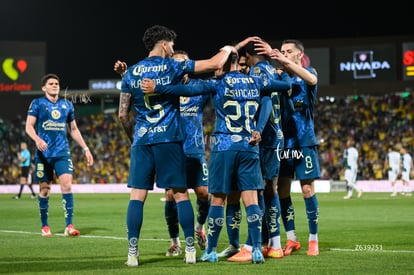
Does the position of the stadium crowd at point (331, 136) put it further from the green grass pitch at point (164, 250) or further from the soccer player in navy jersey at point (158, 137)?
the soccer player in navy jersey at point (158, 137)

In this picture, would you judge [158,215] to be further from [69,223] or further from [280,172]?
[280,172]

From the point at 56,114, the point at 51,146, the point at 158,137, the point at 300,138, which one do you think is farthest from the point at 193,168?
the point at 56,114

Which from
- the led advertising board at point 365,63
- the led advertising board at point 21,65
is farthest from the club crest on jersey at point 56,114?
the led advertising board at point 21,65

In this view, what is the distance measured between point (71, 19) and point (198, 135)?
58818 mm

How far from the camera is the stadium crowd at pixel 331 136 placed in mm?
44531

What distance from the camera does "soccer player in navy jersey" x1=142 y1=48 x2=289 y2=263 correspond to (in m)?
9.23

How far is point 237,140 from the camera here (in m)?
9.24

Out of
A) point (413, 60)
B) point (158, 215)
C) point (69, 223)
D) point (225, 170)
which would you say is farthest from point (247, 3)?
point (225, 170)

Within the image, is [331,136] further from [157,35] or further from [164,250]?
[157,35]

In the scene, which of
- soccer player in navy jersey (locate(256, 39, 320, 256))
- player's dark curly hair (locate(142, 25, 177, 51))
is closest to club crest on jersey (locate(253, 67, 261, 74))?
soccer player in navy jersey (locate(256, 39, 320, 256))

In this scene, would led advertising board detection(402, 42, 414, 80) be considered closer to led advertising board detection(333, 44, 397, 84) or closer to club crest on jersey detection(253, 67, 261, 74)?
led advertising board detection(333, 44, 397, 84)

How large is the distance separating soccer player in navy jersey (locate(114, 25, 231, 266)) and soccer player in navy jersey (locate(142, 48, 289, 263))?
0.41 metres

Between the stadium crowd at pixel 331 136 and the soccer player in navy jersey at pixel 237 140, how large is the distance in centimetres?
3459

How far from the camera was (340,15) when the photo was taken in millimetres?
60594
